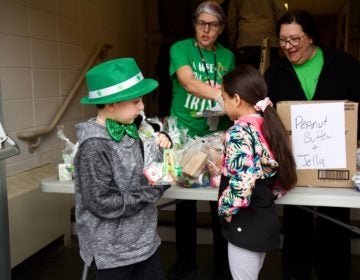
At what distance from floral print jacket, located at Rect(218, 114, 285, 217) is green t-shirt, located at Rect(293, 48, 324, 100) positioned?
0.55m

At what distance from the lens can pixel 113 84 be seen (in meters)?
1.38

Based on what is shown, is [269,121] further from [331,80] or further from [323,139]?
[331,80]

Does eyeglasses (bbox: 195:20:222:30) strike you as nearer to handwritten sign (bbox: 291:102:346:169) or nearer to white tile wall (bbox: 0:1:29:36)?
handwritten sign (bbox: 291:102:346:169)

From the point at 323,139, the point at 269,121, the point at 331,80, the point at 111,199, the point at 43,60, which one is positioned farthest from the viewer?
the point at 43,60

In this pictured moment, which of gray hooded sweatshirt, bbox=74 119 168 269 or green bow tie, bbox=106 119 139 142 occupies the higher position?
green bow tie, bbox=106 119 139 142

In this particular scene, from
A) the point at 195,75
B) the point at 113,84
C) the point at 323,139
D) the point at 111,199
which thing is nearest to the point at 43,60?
the point at 195,75

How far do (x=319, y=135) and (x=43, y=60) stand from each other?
Answer: 1.92 m

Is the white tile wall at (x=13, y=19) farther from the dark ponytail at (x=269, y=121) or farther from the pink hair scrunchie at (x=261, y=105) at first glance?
the pink hair scrunchie at (x=261, y=105)

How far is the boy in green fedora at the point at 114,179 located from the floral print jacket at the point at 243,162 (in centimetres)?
23

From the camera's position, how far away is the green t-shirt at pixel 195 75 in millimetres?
2080

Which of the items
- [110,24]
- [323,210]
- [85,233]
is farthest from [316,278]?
[110,24]

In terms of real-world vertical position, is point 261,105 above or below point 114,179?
above

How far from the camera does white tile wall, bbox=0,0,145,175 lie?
8.04 ft

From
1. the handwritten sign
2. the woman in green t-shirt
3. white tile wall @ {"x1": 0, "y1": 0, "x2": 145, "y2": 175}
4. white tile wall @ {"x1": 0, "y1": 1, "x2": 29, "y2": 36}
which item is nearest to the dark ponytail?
the handwritten sign
